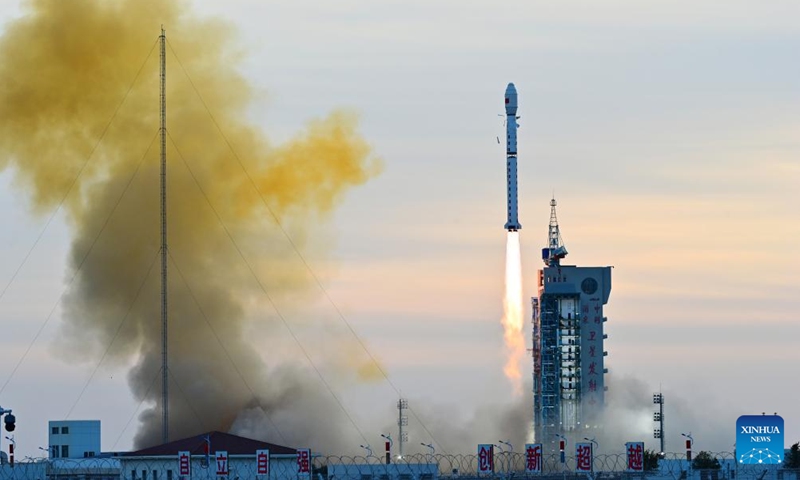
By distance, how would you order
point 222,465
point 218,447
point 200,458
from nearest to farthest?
1. point 222,465
2. point 200,458
3. point 218,447

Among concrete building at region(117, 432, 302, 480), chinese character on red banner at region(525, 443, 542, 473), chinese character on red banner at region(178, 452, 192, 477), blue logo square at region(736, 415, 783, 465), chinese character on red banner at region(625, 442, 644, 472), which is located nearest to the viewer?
chinese character on red banner at region(625, 442, 644, 472)

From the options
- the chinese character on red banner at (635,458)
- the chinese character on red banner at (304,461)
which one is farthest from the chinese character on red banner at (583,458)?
the chinese character on red banner at (304,461)

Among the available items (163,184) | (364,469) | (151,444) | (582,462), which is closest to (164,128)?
(163,184)

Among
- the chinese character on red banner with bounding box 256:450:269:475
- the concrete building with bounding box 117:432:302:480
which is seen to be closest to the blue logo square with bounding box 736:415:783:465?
the chinese character on red banner with bounding box 256:450:269:475

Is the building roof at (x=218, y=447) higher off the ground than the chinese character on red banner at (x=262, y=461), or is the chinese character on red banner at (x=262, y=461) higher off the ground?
the building roof at (x=218, y=447)

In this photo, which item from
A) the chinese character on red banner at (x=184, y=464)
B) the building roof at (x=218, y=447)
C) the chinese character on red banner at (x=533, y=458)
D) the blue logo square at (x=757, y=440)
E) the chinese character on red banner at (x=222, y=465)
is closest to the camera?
the chinese character on red banner at (x=533, y=458)

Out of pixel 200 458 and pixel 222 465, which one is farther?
pixel 200 458

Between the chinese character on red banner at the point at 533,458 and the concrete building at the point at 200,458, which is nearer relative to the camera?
the chinese character on red banner at the point at 533,458

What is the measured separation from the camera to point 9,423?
4564 inches

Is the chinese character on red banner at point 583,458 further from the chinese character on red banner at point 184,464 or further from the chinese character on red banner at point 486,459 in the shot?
the chinese character on red banner at point 184,464

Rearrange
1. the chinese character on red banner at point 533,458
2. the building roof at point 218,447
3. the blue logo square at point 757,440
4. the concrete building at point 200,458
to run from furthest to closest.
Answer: the building roof at point 218,447
the concrete building at point 200,458
the blue logo square at point 757,440
the chinese character on red banner at point 533,458

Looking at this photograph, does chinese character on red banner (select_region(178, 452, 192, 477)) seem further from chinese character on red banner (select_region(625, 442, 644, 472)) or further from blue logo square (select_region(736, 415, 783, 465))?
blue logo square (select_region(736, 415, 783, 465))

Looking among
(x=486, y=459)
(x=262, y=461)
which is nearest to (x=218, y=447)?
(x=262, y=461)

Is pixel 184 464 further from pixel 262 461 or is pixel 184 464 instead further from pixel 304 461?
pixel 304 461
